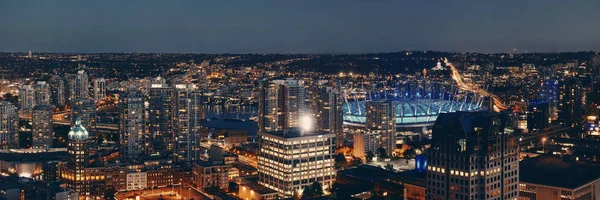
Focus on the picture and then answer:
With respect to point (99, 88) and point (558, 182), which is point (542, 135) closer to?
point (558, 182)

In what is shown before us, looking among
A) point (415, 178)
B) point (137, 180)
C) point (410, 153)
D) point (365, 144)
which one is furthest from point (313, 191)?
point (410, 153)

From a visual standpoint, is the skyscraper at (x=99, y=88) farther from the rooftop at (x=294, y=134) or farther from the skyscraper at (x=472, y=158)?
the skyscraper at (x=472, y=158)

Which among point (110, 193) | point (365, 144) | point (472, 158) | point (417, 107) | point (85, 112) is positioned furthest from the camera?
point (417, 107)

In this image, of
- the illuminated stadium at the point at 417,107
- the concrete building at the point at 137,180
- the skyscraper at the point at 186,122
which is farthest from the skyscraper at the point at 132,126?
the illuminated stadium at the point at 417,107

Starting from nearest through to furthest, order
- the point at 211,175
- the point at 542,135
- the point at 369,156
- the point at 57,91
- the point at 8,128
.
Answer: the point at 211,175 < the point at 369,156 < the point at 542,135 < the point at 8,128 < the point at 57,91

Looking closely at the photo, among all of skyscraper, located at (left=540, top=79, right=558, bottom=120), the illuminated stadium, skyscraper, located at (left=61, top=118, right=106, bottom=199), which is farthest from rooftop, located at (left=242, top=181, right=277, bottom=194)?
skyscraper, located at (left=540, top=79, right=558, bottom=120)

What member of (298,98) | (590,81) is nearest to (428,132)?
(298,98)

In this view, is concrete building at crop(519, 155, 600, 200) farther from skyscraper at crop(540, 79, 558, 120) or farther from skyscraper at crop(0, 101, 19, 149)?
skyscraper at crop(0, 101, 19, 149)
